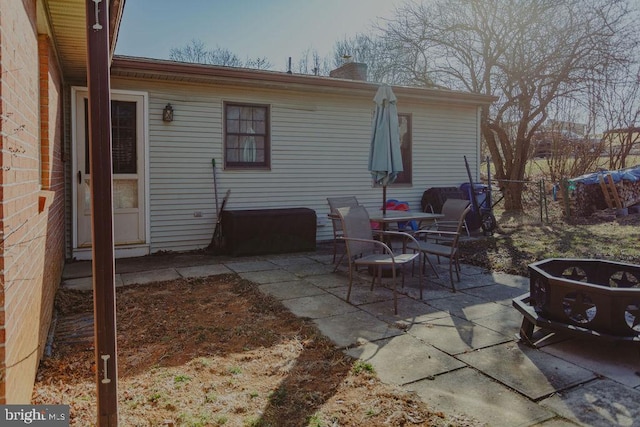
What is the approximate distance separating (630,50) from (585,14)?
57.3 inches

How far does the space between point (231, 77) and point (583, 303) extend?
5.84 meters

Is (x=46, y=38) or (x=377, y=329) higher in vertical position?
(x=46, y=38)

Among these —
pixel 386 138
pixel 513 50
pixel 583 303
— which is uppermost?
pixel 513 50

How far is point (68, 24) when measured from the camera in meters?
3.97

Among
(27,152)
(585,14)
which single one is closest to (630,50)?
(585,14)

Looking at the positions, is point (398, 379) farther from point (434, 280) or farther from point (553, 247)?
point (553, 247)

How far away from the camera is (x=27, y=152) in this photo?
2.42 meters

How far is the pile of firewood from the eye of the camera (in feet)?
37.8

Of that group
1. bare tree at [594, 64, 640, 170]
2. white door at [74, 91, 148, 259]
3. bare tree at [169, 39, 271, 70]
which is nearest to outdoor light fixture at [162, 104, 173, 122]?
white door at [74, 91, 148, 259]

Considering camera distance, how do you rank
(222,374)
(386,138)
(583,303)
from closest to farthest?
(222,374)
(583,303)
(386,138)

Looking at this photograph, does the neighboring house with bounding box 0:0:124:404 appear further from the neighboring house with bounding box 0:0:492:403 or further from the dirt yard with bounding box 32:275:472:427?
the dirt yard with bounding box 32:275:472:427

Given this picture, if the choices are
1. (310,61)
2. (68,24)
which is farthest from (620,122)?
(68,24)

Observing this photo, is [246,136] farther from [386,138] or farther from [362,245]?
[362,245]

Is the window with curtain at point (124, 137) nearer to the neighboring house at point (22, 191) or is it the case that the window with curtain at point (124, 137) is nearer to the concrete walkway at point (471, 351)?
the concrete walkway at point (471, 351)
